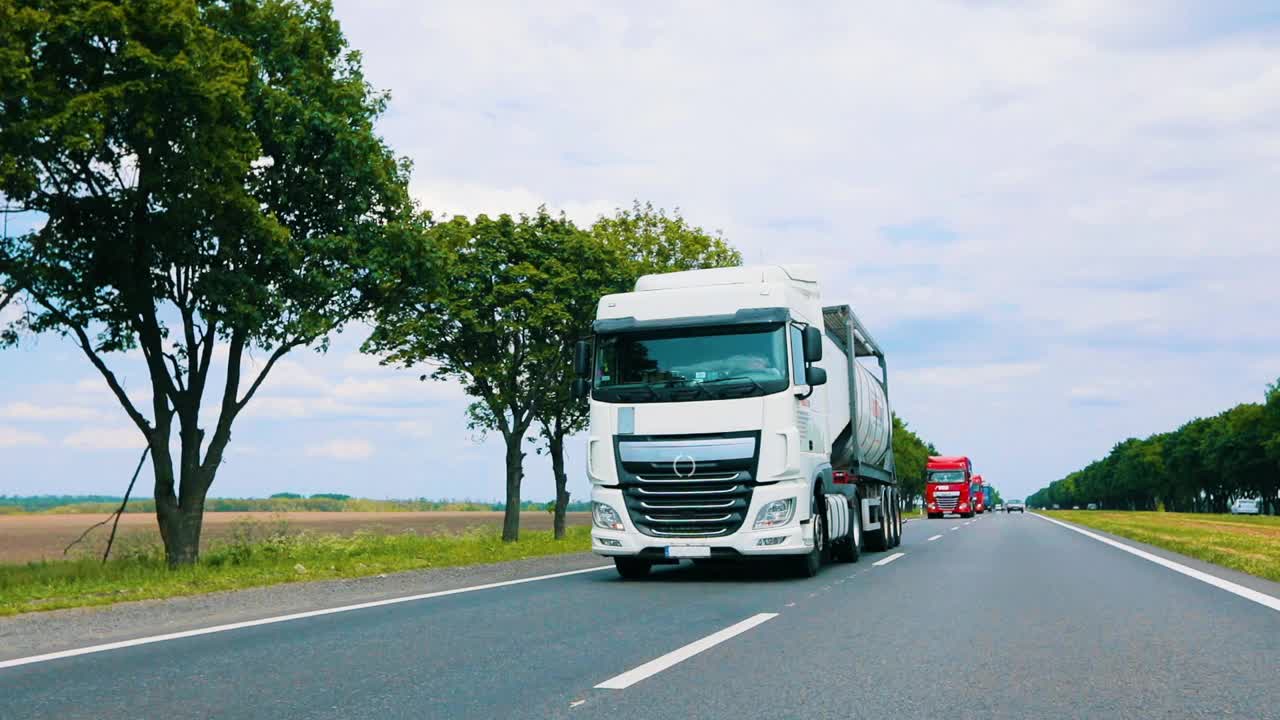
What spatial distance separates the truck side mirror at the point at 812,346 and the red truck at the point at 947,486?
47.8 meters

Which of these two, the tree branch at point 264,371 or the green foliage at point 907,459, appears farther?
the green foliage at point 907,459

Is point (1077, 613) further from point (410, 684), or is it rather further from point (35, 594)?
point (35, 594)

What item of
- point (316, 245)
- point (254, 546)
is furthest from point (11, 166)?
point (254, 546)

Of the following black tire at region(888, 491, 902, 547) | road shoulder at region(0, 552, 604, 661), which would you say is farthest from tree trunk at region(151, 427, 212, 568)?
black tire at region(888, 491, 902, 547)

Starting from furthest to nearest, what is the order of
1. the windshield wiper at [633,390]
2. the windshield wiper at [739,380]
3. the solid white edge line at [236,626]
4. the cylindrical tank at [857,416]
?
the cylindrical tank at [857,416] < the windshield wiper at [633,390] < the windshield wiper at [739,380] < the solid white edge line at [236,626]

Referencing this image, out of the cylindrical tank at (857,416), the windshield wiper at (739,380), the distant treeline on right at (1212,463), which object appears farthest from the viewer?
the distant treeline on right at (1212,463)

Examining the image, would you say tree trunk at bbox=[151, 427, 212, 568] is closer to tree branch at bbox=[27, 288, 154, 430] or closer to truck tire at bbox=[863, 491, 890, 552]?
tree branch at bbox=[27, 288, 154, 430]

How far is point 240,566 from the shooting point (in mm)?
17156

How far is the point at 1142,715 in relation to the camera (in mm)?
5266

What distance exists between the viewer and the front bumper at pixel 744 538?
490 inches

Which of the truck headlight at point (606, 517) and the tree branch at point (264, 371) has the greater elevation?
the tree branch at point (264, 371)

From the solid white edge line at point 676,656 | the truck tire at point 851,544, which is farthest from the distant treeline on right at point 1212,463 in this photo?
the solid white edge line at point 676,656

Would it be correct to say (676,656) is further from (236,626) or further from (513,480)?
(513,480)

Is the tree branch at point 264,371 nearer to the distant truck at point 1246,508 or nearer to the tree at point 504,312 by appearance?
the tree at point 504,312
